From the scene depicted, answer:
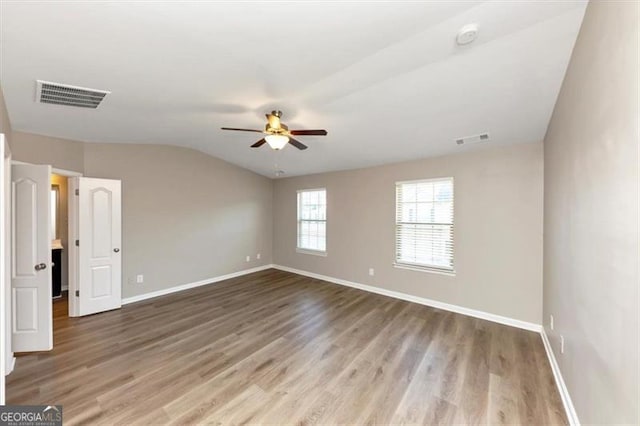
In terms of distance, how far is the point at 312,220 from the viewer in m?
6.09

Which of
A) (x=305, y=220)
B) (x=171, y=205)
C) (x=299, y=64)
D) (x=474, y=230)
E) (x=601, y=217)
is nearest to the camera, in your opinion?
(x=601, y=217)

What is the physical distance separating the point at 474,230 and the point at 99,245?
18.5 feet

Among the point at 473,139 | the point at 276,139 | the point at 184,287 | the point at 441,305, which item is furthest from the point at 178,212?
the point at 473,139

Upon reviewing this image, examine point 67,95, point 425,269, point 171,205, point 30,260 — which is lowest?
point 425,269

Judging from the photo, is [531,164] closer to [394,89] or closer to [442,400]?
[394,89]

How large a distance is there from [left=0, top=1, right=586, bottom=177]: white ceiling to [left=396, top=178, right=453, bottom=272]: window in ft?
3.25

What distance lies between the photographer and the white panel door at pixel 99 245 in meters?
3.72

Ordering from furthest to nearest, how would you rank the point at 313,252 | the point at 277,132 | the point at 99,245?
the point at 313,252 < the point at 99,245 < the point at 277,132

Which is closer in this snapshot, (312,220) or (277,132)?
(277,132)

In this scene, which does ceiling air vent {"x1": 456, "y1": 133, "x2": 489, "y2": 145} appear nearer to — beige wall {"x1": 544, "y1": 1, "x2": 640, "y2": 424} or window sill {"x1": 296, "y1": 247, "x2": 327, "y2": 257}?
beige wall {"x1": 544, "y1": 1, "x2": 640, "y2": 424}

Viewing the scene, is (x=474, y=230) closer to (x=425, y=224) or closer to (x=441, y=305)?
(x=425, y=224)

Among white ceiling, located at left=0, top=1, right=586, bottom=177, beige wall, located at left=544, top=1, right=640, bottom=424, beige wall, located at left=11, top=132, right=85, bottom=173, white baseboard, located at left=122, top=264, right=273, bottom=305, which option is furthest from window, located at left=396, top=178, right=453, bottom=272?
beige wall, located at left=11, top=132, right=85, bottom=173

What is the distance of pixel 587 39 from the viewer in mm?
1515

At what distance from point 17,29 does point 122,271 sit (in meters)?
3.67
